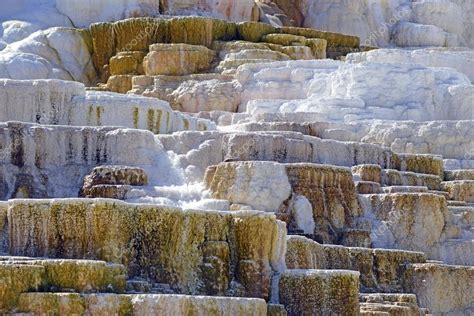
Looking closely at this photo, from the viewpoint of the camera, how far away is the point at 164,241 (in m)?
19.2

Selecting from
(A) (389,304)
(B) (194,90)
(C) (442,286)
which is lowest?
(C) (442,286)

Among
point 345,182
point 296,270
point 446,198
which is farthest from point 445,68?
point 296,270

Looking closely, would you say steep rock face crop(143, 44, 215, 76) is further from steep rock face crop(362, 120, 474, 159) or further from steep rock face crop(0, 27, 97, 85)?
steep rock face crop(362, 120, 474, 159)

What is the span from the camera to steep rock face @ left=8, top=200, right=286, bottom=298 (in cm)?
1875

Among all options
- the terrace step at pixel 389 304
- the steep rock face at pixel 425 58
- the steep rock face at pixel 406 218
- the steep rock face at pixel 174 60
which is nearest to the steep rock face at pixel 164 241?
the terrace step at pixel 389 304

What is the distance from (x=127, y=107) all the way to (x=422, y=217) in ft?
20.7

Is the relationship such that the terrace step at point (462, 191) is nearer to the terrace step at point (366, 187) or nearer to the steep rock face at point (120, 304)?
the terrace step at point (366, 187)

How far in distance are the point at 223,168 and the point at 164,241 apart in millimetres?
5351

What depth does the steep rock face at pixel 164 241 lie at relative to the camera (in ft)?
61.5

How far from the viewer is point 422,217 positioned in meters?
26.2

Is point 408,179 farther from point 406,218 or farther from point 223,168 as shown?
point 223,168

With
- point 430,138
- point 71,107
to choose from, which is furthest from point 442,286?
point 71,107

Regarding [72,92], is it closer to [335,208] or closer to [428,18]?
[335,208]

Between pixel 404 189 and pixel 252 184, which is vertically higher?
pixel 252 184
